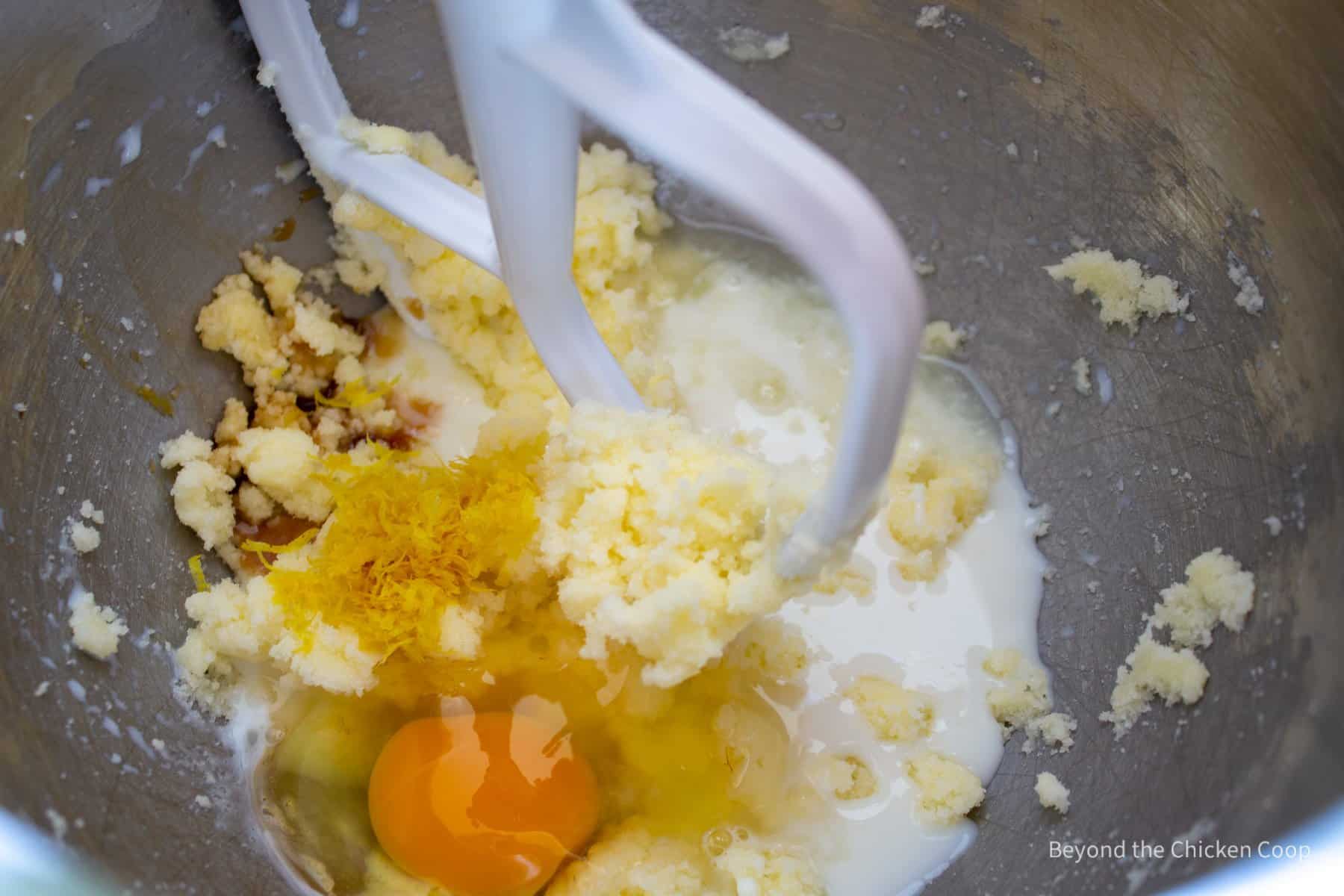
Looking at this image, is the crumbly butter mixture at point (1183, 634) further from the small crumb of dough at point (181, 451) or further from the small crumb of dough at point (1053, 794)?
the small crumb of dough at point (181, 451)

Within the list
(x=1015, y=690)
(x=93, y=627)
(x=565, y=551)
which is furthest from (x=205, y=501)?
(x=1015, y=690)

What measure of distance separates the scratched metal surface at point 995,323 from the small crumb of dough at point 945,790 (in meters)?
0.04

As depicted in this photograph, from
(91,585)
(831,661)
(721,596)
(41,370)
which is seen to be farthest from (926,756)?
(41,370)

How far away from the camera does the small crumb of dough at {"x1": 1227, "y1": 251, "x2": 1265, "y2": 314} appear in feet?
3.89

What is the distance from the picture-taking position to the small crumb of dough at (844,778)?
123 centimetres

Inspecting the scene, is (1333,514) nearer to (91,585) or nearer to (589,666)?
(589,666)

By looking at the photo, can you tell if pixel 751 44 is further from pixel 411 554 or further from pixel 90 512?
pixel 90 512

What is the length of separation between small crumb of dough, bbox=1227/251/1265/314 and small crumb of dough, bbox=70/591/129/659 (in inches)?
50.6

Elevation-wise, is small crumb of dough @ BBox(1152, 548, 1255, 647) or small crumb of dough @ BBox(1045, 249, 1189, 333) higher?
small crumb of dough @ BBox(1045, 249, 1189, 333)

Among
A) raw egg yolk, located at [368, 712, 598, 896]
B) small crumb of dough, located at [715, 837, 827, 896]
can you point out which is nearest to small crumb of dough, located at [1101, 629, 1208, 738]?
small crumb of dough, located at [715, 837, 827, 896]

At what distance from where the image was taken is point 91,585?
1.17m

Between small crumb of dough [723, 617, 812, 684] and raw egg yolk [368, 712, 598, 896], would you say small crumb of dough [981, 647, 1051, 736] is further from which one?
raw egg yolk [368, 712, 598, 896]

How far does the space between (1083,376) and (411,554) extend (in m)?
0.86

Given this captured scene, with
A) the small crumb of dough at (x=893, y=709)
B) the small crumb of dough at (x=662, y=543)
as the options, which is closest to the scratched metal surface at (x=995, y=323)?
the small crumb of dough at (x=893, y=709)
